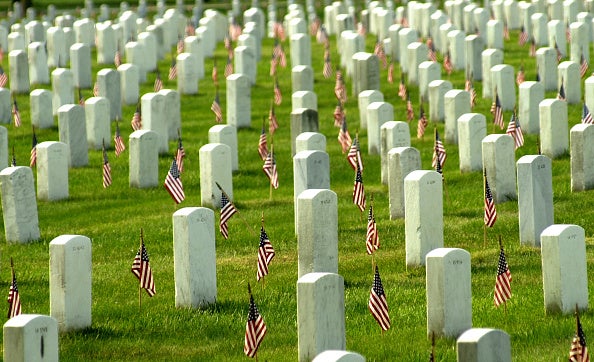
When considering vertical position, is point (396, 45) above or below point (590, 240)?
above

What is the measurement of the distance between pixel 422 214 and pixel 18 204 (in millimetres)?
4390

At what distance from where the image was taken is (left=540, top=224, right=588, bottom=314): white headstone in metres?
12.2

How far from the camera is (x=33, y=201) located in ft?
53.5

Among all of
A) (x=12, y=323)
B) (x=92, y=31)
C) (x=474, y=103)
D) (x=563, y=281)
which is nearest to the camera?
(x=12, y=323)

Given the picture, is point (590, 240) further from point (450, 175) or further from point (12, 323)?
point (12, 323)

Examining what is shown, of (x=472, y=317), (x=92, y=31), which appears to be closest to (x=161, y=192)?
(x=472, y=317)

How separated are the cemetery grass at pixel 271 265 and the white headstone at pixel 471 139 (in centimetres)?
19

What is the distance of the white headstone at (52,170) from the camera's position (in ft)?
60.8

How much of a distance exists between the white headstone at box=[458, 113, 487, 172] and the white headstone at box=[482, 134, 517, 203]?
1.71 metres

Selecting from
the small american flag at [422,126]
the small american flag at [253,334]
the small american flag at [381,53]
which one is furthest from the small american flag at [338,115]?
the small american flag at [253,334]

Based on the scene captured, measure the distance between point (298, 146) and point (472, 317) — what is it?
248 inches

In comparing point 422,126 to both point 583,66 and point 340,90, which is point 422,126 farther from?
point 583,66

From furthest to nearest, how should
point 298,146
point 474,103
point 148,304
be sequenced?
point 474,103, point 298,146, point 148,304

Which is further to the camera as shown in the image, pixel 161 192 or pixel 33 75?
pixel 33 75
